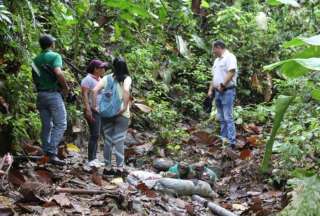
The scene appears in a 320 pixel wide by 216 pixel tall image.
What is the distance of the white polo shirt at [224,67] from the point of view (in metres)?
8.27

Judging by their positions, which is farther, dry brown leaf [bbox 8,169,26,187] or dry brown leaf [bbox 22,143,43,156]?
dry brown leaf [bbox 22,143,43,156]

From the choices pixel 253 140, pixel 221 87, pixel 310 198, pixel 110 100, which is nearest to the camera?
pixel 310 198

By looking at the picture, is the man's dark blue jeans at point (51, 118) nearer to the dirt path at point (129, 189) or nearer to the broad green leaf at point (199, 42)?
the dirt path at point (129, 189)

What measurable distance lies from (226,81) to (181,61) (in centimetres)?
428

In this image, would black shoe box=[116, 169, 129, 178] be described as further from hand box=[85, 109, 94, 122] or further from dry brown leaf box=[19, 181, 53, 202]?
dry brown leaf box=[19, 181, 53, 202]

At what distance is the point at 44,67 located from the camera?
20.4 ft

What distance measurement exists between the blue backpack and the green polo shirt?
2.12ft

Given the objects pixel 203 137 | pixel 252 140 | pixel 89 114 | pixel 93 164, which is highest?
pixel 89 114

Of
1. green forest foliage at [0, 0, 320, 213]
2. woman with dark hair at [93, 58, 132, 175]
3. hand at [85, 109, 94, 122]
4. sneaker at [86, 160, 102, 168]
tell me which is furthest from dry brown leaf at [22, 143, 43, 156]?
woman with dark hair at [93, 58, 132, 175]

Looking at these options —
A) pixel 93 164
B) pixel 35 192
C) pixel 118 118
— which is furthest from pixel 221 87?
pixel 35 192

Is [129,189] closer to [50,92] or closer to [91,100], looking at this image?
[50,92]

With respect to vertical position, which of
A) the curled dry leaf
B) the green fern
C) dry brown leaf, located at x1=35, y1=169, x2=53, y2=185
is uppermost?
the green fern

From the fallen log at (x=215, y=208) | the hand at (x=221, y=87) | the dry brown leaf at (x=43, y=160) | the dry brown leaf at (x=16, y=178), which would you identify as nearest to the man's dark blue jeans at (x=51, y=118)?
the dry brown leaf at (x=43, y=160)

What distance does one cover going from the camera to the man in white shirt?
8.28 meters
